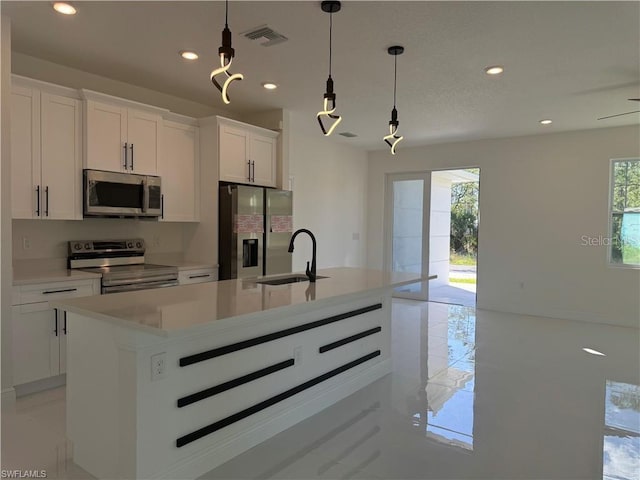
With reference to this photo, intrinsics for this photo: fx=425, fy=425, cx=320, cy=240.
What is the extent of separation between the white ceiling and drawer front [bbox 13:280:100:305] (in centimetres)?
197

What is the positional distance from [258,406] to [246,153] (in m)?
3.22

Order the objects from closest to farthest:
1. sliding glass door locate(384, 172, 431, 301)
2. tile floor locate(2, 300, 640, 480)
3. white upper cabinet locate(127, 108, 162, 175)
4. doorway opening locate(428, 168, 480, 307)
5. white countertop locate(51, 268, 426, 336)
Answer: white countertop locate(51, 268, 426, 336) → tile floor locate(2, 300, 640, 480) → white upper cabinet locate(127, 108, 162, 175) → sliding glass door locate(384, 172, 431, 301) → doorway opening locate(428, 168, 480, 307)

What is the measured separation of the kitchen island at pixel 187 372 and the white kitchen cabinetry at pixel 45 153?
66.2 inches

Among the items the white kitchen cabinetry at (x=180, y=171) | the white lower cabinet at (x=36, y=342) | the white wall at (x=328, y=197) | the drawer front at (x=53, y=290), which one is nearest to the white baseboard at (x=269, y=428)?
the white lower cabinet at (x=36, y=342)

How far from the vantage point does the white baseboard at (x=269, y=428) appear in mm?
2275

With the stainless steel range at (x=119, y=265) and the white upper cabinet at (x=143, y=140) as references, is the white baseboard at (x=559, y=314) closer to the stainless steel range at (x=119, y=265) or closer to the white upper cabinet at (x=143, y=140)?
the stainless steel range at (x=119, y=265)

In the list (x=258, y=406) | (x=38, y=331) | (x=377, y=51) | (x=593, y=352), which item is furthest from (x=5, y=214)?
(x=593, y=352)

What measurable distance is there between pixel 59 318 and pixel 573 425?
13.0 ft

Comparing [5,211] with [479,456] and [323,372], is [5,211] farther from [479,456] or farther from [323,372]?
[479,456]

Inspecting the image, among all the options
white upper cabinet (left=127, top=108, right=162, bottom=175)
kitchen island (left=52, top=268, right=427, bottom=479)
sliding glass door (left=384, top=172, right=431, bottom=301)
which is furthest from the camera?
sliding glass door (left=384, top=172, right=431, bottom=301)

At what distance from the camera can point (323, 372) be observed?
10.5 feet

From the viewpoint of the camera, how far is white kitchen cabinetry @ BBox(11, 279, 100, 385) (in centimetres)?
325

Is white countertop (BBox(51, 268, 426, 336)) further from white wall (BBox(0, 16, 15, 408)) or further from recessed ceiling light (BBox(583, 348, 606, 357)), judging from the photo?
recessed ceiling light (BBox(583, 348, 606, 357))

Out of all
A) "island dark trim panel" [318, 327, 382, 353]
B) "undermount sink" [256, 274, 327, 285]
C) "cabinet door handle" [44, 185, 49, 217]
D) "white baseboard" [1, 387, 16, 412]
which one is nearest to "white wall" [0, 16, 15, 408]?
"white baseboard" [1, 387, 16, 412]
